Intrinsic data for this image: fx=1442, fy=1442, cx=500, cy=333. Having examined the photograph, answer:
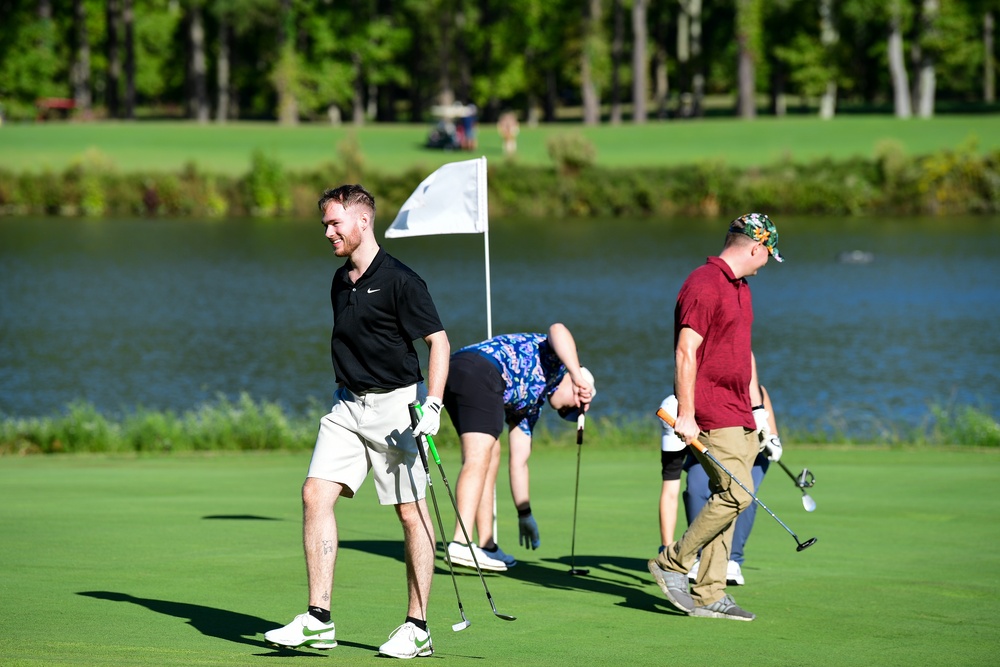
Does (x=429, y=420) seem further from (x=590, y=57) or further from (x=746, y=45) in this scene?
(x=590, y=57)

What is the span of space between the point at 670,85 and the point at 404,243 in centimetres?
5762

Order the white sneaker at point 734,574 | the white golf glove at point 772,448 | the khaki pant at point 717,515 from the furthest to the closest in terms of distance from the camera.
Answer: the white sneaker at point 734,574
the white golf glove at point 772,448
the khaki pant at point 717,515

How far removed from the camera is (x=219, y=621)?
271 inches

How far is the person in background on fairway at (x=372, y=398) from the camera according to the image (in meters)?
6.39

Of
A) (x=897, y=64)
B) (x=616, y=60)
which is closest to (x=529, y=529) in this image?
(x=897, y=64)

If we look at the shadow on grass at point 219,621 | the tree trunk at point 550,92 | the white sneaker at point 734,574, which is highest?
the tree trunk at point 550,92

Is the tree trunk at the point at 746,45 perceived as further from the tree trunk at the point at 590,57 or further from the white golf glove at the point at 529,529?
the white golf glove at the point at 529,529

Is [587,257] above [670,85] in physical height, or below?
below

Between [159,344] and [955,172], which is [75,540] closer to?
[159,344]

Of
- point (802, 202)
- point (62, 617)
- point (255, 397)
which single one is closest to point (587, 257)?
point (802, 202)

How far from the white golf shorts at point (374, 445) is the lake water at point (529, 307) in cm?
1420

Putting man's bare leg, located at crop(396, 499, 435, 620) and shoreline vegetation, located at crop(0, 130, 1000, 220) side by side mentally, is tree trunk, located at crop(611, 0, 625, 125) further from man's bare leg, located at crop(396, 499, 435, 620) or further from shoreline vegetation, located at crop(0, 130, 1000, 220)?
man's bare leg, located at crop(396, 499, 435, 620)

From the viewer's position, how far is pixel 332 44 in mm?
85188

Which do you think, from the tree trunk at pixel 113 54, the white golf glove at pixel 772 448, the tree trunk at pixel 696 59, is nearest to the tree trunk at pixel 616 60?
the tree trunk at pixel 696 59
